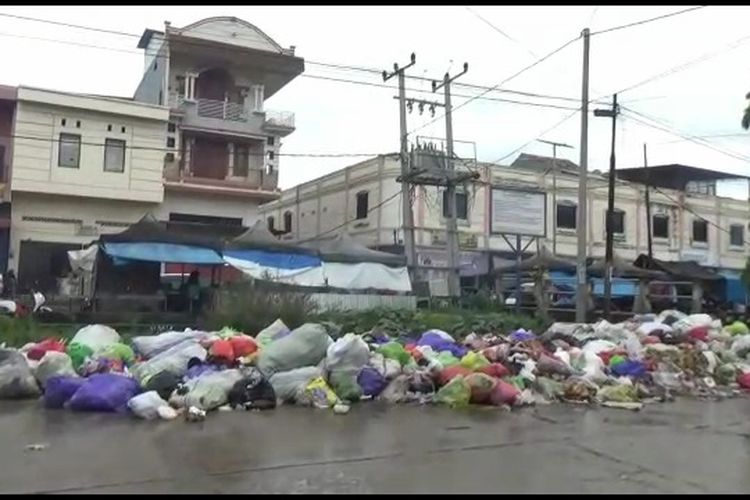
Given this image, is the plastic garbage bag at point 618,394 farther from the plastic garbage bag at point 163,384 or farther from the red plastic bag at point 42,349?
the red plastic bag at point 42,349

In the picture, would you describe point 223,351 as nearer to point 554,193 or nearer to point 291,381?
point 291,381

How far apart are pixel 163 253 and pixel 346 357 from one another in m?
9.85

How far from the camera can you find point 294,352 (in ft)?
29.2

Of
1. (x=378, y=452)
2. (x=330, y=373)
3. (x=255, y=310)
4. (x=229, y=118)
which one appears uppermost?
(x=229, y=118)

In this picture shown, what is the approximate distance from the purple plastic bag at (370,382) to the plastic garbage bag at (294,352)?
1.98 ft

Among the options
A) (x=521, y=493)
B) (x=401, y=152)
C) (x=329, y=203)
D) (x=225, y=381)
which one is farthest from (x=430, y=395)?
(x=329, y=203)

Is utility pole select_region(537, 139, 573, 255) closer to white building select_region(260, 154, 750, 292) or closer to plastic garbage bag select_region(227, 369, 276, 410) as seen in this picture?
white building select_region(260, 154, 750, 292)

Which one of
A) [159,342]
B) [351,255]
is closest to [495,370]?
[159,342]

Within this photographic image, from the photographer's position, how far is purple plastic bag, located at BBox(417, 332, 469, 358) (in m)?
10.8

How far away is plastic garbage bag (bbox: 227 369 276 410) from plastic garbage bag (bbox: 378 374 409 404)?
52.6 inches

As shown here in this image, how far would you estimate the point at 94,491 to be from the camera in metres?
4.62

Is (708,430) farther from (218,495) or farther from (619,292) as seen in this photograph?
(619,292)

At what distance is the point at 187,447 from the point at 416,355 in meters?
4.50

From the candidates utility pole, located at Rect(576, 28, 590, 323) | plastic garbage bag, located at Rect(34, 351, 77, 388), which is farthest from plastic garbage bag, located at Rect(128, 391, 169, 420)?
utility pole, located at Rect(576, 28, 590, 323)
